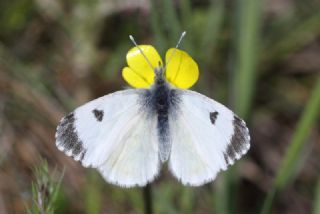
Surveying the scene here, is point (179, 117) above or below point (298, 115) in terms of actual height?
above

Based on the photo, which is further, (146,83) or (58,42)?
(58,42)

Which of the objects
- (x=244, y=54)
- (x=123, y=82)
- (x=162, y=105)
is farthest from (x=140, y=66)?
(x=123, y=82)

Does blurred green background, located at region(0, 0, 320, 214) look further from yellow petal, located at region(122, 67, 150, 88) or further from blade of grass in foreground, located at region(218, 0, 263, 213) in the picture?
yellow petal, located at region(122, 67, 150, 88)

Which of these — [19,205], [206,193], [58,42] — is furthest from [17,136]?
[206,193]

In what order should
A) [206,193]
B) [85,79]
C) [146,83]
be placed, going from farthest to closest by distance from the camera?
[85,79] → [206,193] → [146,83]

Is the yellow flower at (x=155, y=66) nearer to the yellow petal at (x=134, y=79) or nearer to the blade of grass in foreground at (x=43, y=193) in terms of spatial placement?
the yellow petal at (x=134, y=79)

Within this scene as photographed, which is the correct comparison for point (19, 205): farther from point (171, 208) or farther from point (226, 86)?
point (226, 86)

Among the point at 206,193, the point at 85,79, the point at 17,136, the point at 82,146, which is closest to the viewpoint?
the point at 82,146

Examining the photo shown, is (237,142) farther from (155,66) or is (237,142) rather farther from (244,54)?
(244,54)
